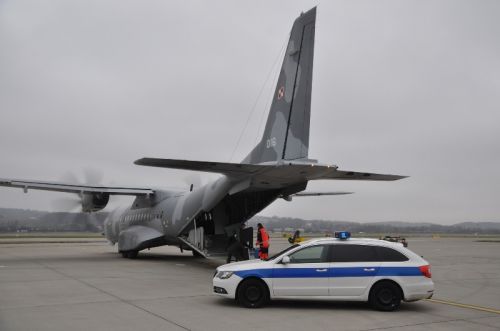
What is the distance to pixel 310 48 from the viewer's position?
15781 millimetres

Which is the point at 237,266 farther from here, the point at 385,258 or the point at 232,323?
the point at 385,258

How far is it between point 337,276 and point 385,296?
1.08 m

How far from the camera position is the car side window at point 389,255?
32.2 feet

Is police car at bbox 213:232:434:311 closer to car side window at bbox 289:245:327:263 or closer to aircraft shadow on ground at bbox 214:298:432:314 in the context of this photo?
car side window at bbox 289:245:327:263

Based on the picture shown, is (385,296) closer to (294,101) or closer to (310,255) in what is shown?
(310,255)

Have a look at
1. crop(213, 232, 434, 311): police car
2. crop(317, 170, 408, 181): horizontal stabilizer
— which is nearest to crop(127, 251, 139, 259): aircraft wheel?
crop(317, 170, 408, 181): horizontal stabilizer

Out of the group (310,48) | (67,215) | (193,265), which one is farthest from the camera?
(67,215)

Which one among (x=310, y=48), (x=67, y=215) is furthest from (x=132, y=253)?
(x=310, y=48)

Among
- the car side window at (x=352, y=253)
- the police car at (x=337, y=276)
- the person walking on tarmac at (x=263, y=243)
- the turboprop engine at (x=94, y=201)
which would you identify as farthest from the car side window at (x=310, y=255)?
the turboprop engine at (x=94, y=201)

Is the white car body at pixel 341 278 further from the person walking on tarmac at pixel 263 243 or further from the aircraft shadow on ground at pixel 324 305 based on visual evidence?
the person walking on tarmac at pixel 263 243

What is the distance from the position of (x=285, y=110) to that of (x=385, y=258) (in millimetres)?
7408

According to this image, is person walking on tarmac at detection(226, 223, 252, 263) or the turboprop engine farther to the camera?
the turboprop engine

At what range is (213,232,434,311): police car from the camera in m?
9.64

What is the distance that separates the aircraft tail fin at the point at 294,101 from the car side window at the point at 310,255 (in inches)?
223
